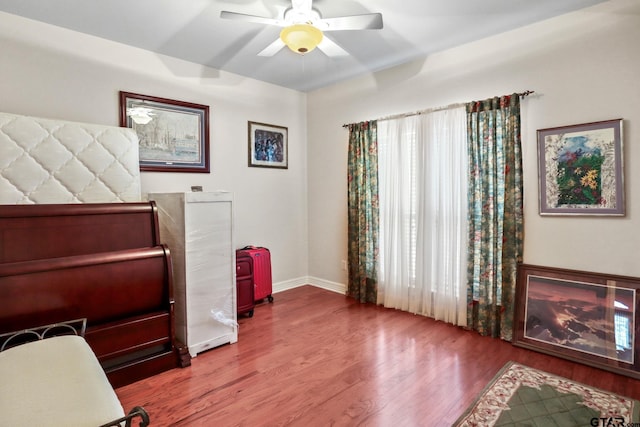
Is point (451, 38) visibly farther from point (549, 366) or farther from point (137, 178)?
point (137, 178)

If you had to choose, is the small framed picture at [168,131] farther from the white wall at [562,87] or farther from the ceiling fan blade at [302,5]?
the white wall at [562,87]

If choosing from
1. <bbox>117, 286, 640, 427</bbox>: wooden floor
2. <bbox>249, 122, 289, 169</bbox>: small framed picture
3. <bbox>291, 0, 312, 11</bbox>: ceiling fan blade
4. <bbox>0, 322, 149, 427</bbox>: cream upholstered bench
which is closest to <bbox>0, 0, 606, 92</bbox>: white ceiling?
<bbox>291, 0, 312, 11</bbox>: ceiling fan blade

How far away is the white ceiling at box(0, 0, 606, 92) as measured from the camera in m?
2.39

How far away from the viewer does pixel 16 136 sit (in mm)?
2377

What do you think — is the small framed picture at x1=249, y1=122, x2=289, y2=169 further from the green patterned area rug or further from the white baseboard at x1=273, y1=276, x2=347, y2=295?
the green patterned area rug

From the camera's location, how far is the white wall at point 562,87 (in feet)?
7.60

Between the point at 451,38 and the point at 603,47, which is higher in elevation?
the point at 451,38

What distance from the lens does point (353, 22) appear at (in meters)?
2.16

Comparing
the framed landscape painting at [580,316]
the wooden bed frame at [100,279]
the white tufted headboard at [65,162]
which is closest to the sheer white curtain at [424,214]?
the framed landscape painting at [580,316]

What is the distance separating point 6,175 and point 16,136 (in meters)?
0.29

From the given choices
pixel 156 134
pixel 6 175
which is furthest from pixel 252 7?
pixel 6 175

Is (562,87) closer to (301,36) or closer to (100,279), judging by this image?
(301,36)

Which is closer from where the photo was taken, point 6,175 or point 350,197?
point 6,175

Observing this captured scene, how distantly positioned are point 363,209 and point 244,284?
1.55 m
